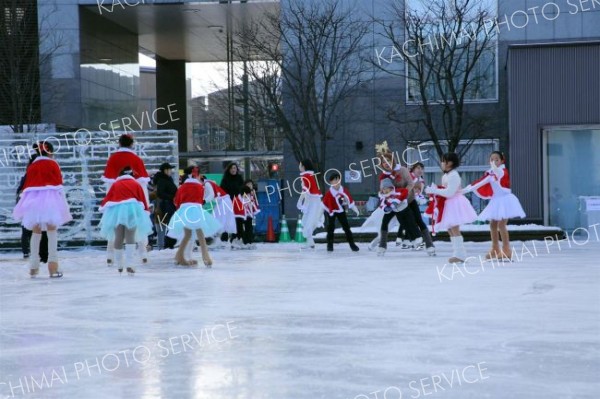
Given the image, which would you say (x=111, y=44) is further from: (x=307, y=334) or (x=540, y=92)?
(x=307, y=334)

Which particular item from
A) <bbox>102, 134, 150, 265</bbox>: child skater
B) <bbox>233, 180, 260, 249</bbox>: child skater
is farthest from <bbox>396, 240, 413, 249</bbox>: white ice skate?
<bbox>102, 134, 150, 265</bbox>: child skater

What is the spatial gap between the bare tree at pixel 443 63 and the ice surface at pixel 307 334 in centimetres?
1602

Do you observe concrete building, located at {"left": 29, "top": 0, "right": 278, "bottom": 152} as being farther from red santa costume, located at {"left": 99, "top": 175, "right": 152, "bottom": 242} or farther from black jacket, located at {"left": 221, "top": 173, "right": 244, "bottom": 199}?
red santa costume, located at {"left": 99, "top": 175, "right": 152, "bottom": 242}

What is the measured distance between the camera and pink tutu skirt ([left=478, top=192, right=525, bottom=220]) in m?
14.4

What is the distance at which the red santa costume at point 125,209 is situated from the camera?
520 inches

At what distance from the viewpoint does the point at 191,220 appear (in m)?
14.7

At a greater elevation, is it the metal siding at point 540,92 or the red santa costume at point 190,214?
the metal siding at point 540,92

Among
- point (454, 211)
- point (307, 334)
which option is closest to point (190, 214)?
point (454, 211)

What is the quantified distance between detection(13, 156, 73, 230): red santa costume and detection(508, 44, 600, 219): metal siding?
15.5m

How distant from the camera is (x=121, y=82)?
37562 millimetres

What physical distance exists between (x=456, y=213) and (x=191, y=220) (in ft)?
13.2

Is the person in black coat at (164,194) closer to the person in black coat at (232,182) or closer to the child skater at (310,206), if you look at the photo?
the person in black coat at (232,182)

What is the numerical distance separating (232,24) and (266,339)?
31.3 m

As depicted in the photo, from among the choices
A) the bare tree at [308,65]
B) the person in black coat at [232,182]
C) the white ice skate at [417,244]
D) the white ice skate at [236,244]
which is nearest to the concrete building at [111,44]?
the bare tree at [308,65]
